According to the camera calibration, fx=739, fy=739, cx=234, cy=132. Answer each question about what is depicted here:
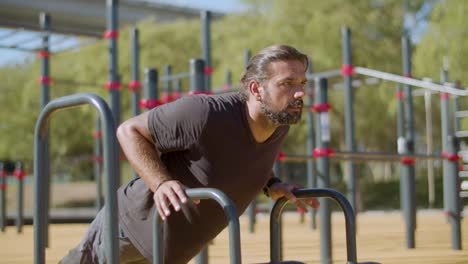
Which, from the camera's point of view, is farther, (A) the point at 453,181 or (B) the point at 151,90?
(A) the point at 453,181

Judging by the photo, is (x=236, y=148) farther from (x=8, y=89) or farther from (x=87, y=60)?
(x=8, y=89)

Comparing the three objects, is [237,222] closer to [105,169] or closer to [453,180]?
[105,169]

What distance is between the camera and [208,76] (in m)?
8.12

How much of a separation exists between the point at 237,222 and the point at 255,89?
658 millimetres

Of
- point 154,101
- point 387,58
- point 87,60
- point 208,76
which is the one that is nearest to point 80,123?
point 87,60

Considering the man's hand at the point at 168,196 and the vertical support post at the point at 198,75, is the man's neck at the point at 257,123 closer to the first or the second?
the man's hand at the point at 168,196

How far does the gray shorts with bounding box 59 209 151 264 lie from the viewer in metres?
2.61

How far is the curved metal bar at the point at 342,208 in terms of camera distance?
2.33 metres

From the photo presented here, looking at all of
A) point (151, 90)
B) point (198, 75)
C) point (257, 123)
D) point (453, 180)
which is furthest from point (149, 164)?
point (453, 180)

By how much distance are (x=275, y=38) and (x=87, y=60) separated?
7.43 metres

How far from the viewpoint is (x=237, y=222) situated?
1.96 m

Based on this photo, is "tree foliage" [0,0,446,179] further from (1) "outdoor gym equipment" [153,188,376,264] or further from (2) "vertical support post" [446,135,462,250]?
(1) "outdoor gym equipment" [153,188,376,264]

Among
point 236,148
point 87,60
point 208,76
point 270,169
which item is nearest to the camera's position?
point 236,148

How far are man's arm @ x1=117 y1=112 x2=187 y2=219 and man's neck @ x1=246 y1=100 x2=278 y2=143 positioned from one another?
1.10 ft
